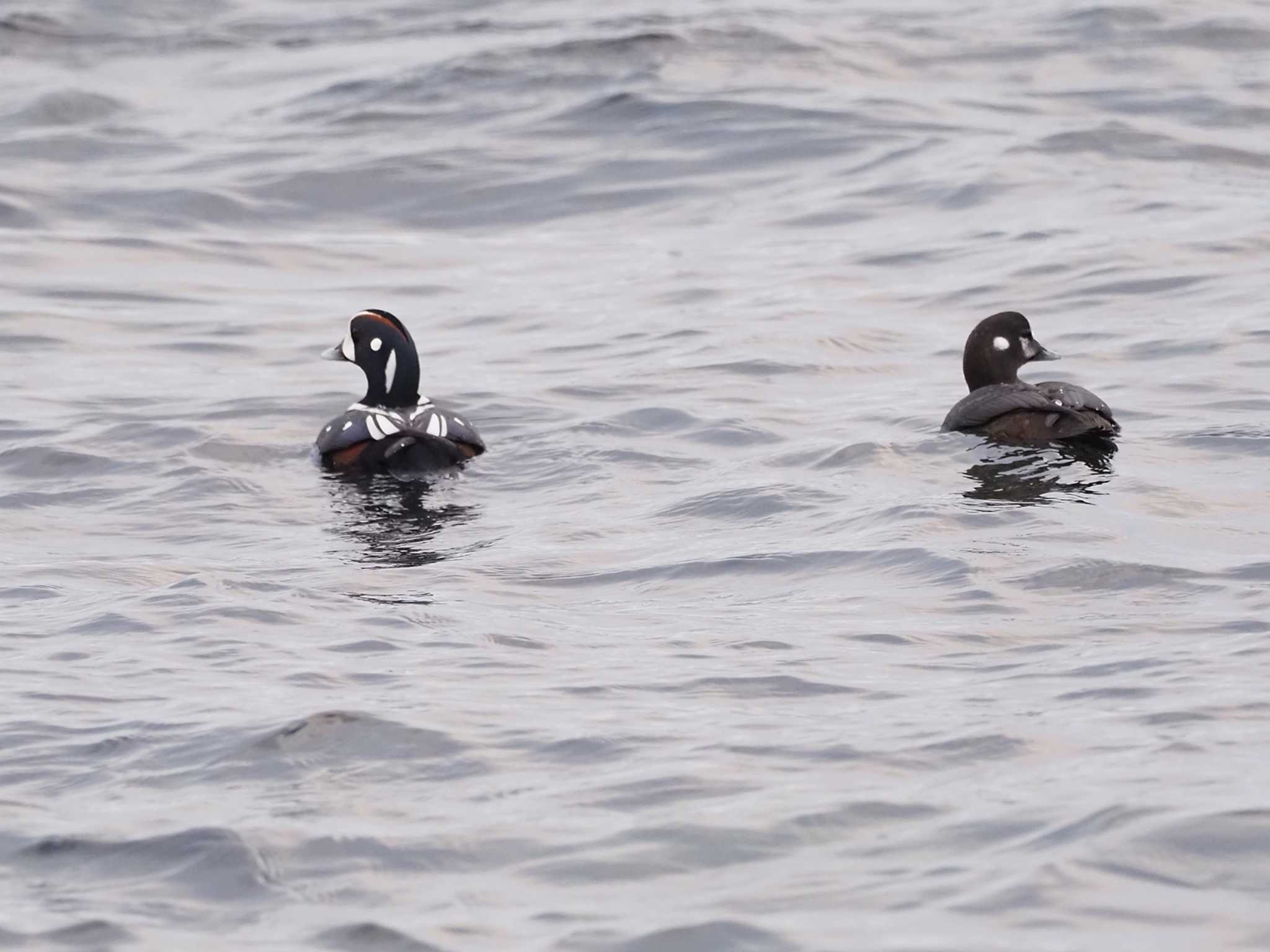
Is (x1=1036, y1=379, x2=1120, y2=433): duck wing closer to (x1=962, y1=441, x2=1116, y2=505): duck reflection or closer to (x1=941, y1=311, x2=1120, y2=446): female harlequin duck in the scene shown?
(x1=941, y1=311, x2=1120, y2=446): female harlequin duck

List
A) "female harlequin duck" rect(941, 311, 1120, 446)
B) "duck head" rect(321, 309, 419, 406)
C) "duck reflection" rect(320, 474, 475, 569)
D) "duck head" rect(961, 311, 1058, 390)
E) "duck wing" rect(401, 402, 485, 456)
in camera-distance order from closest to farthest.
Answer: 1. "duck reflection" rect(320, 474, 475, 569)
2. "female harlequin duck" rect(941, 311, 1120, 446)
3. "duck wing" rect(401, 402, 485, 456)
4. "duck head" rect(321, 309, 419, 406)
5. "duck head" rect(961, 311, 1058, 390)

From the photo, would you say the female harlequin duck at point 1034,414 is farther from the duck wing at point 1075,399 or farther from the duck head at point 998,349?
the duck head at point 998,349

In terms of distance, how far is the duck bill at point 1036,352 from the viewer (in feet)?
38.0

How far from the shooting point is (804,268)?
15.7 meters

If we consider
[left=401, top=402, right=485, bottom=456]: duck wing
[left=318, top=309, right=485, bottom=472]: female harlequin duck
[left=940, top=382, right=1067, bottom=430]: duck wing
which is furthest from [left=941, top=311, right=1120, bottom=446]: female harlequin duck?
[left=318, top=309, right=485, bottom=472]: female harlequin duck

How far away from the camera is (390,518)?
9.91 metres

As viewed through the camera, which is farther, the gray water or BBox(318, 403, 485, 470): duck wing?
BBox(318, 403, 485, 470): duck wing

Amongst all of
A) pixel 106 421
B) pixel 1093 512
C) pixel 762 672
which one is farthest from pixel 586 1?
pixel 762 672

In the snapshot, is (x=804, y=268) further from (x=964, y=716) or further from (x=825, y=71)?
(x=964, y=716)

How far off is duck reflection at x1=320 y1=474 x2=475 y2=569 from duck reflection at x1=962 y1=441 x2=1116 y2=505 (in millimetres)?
2431

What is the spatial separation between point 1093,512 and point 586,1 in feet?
67.6

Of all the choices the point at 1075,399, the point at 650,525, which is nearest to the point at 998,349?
the point at 1075,399

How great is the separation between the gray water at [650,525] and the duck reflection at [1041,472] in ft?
0.18

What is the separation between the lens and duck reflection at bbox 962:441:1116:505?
9586 millimetres
